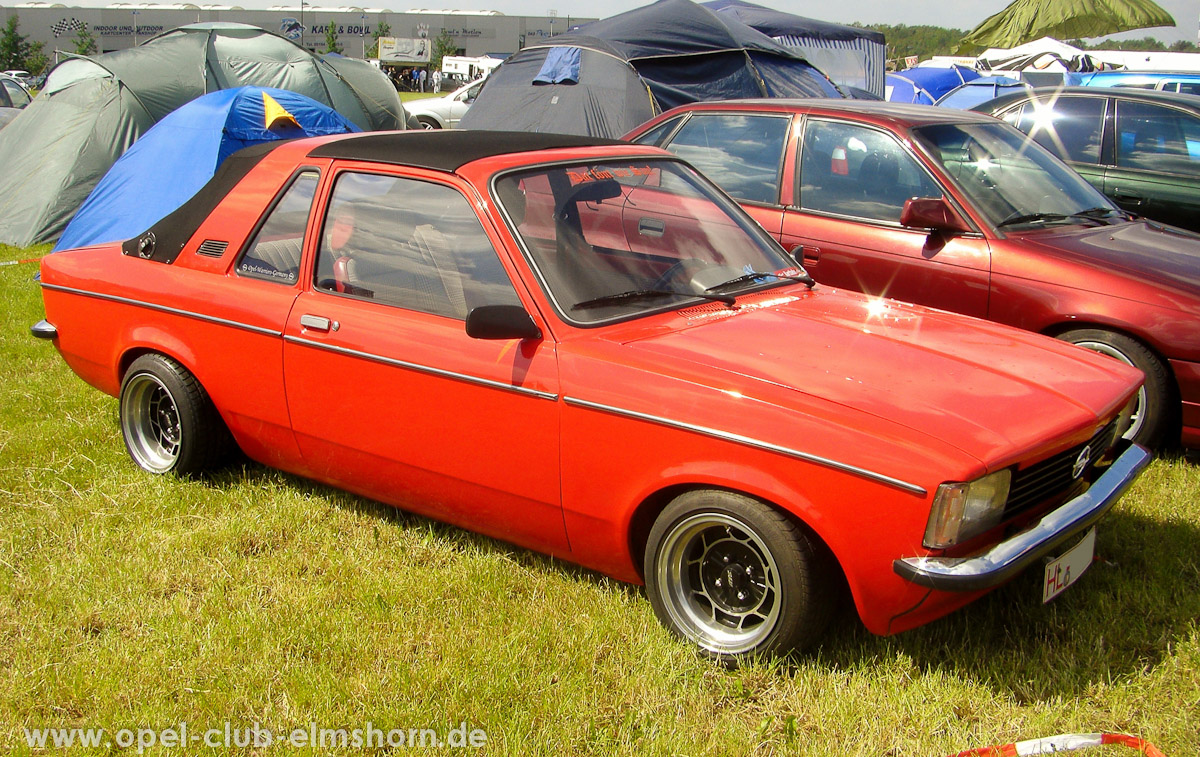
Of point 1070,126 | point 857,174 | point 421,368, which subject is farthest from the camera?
point 1070,126

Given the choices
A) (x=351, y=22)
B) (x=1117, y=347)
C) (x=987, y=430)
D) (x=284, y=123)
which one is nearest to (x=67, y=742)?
(x=987, y=430)

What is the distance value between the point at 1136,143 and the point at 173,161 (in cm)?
783

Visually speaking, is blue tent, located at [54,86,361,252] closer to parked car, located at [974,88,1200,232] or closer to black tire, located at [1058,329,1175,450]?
parked car, located at [974,88,1200,232]

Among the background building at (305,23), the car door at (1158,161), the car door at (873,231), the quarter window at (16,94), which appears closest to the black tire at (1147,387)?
the car door at (873,231)

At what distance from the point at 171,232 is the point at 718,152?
307cm

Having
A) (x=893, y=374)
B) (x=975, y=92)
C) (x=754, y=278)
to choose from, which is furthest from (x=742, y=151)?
(x=975, y=92)

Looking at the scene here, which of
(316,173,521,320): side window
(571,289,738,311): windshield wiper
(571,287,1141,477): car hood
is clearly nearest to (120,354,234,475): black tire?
A: (316,173,521,320): side window

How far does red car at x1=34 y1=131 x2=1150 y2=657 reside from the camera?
258cm

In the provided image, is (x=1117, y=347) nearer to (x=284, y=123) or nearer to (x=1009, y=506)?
(x=1009, y=506)

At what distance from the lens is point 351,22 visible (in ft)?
287

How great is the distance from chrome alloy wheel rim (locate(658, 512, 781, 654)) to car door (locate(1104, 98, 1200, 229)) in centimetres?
519

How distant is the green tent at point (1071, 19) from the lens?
52.5 feet

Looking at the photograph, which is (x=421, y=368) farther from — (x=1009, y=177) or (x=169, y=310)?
(x=1009, y=177)

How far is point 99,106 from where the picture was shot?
10.5 m
